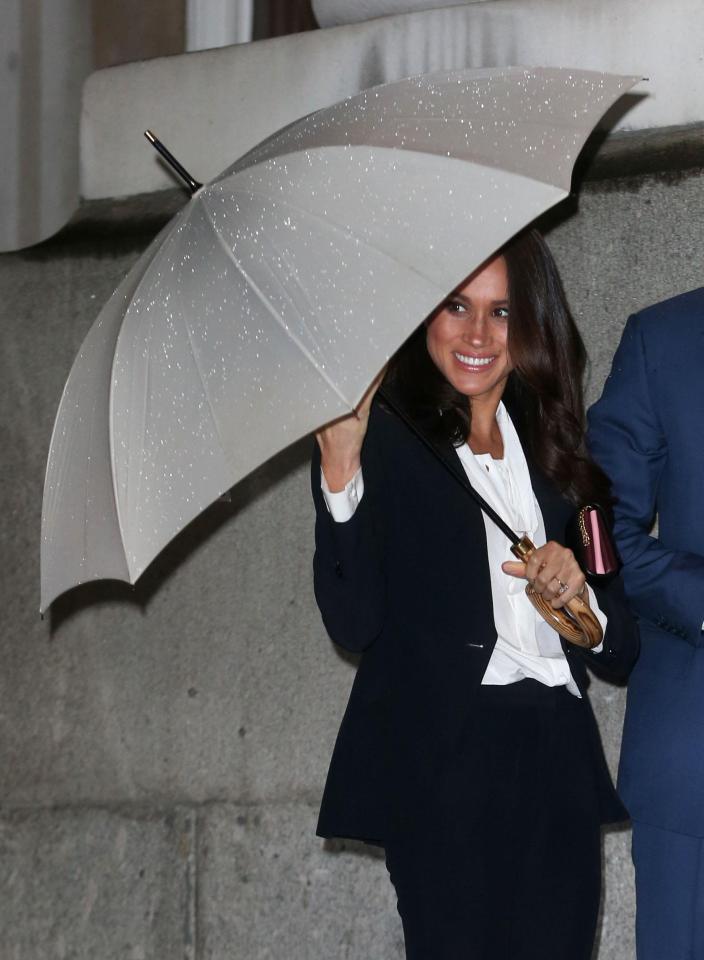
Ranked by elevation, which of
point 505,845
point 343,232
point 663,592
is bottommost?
point 505,845

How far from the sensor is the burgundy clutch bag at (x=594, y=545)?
124 inches

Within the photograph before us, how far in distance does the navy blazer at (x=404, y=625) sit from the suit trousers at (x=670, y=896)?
0.42ft

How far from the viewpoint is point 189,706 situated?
4.69 m

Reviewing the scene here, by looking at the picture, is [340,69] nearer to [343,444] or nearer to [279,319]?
[343,444]

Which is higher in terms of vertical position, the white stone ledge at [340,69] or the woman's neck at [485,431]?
the white stone ledge at [340,69]

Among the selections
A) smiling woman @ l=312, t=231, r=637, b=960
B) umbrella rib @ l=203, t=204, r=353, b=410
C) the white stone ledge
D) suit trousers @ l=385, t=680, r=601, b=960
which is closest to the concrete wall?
the white stone ledge

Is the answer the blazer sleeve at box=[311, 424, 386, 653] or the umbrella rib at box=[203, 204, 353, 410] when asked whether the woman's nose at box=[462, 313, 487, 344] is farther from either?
the umbrella rib at box=[203, 204, 353, 410]

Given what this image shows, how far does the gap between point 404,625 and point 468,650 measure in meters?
0.14

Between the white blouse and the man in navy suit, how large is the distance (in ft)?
0.47

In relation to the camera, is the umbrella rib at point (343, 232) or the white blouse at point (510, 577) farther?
the white blouse at point (510, 577)

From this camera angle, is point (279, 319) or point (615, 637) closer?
point (279, 319)

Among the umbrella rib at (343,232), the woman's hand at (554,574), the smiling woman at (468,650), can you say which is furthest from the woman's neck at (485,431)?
the umbrella rib at (343,232)

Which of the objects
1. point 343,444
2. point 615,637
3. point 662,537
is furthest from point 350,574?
point 662,537

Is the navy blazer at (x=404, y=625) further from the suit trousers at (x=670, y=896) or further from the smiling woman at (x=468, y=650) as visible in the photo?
the suit trousers at (x=670, y=896)
